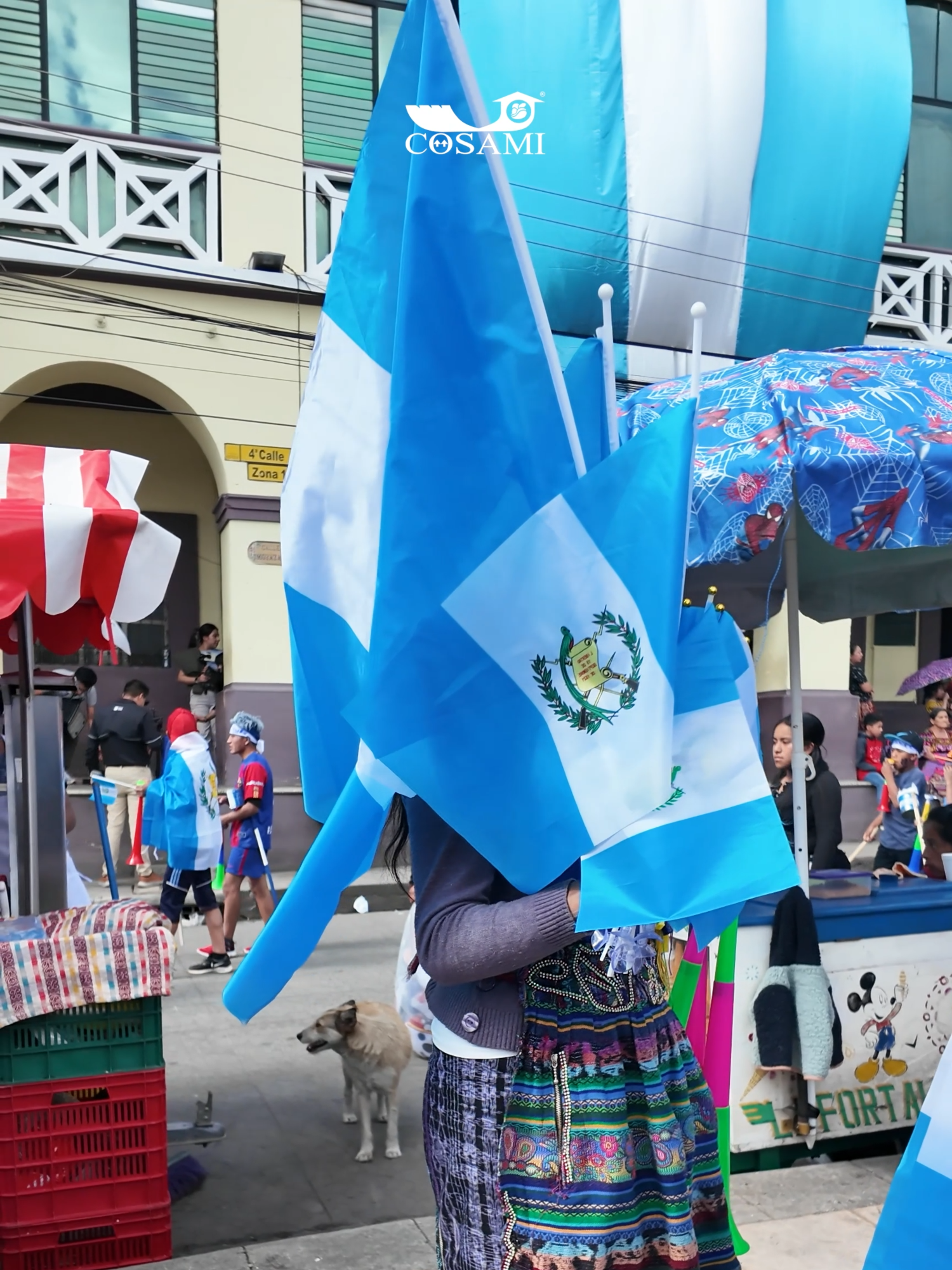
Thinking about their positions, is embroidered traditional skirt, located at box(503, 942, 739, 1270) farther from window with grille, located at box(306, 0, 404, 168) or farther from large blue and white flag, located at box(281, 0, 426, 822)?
window with grille, located at box(306, 0, 404, 168)

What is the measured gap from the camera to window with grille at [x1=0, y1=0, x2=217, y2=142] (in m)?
11.7

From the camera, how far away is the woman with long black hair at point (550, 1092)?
182 cm

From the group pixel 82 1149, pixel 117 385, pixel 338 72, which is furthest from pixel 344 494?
pixel 338 72

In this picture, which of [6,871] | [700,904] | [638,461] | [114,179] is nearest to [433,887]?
[700,904]

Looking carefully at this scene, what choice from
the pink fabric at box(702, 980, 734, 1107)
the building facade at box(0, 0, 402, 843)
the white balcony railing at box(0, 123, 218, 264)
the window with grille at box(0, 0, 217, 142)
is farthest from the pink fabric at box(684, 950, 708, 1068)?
the window with grille at box(0, 0, 217, 142)

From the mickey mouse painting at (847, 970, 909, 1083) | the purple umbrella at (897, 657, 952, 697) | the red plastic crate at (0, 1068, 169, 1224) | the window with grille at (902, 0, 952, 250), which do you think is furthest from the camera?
the window with grille at (902, 0, 952, 250)

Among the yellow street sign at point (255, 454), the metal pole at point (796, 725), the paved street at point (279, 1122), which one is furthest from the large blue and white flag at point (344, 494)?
the yellow street sign at point (255, 454)

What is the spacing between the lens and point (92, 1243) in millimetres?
3717

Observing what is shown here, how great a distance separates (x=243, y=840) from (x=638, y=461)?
687 cm

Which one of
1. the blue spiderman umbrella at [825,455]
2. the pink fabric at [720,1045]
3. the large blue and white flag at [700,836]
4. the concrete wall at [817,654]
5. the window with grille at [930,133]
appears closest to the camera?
the large blue and white flag at [700,836]

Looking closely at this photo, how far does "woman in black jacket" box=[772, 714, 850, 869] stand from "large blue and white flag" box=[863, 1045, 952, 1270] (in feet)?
13.0

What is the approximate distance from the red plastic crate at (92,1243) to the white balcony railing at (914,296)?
43.7 feet

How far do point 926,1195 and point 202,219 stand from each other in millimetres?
12513

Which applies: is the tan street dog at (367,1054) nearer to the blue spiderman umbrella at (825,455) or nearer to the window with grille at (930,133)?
the blue spiderman umbrella at (825,455)
